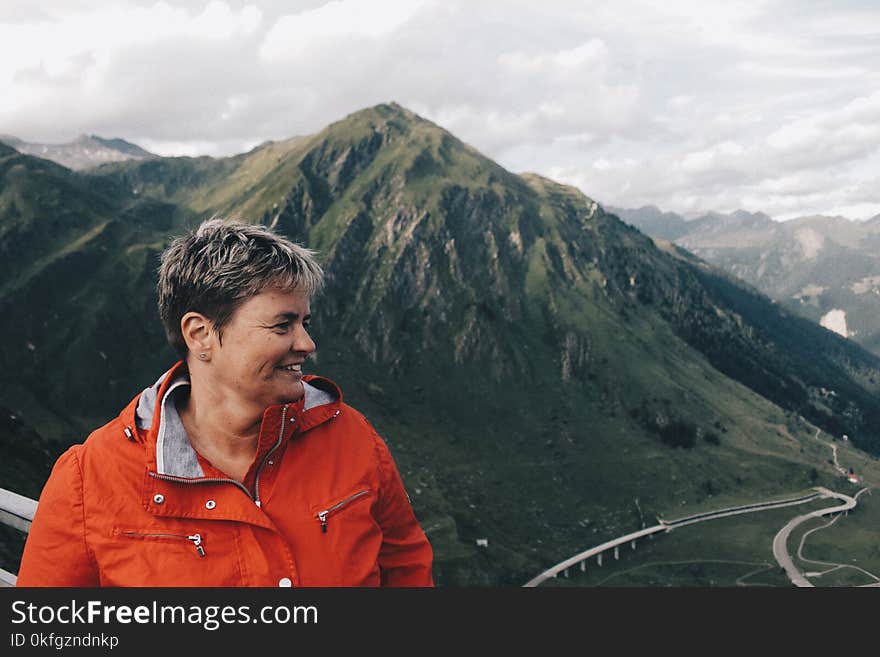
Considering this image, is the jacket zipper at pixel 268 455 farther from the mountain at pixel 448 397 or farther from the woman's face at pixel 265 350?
the mountain at pixel 448 397

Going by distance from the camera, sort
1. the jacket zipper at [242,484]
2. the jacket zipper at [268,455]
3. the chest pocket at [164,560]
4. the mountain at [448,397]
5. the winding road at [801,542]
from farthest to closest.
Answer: the mountain at [448,397] → the winding road at [801,542] → the jacket zipper at [268,455] → the jacket zipper at [242,484] → the chest pocket at [164,560]

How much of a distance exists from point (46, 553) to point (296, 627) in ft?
7.14

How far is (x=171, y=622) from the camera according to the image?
515 centimetres

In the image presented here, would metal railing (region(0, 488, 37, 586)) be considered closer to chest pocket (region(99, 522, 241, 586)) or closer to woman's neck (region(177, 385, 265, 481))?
chest pocket (region(99, 522, 241, 586))

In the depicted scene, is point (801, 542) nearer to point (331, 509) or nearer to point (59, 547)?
point (331, 509)

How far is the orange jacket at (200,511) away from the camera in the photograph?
5.30 metres

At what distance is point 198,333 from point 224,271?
702 mm

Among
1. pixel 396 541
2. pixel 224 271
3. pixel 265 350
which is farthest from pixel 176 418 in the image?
pixel 396 541

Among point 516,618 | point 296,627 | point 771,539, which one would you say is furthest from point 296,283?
point 771,539

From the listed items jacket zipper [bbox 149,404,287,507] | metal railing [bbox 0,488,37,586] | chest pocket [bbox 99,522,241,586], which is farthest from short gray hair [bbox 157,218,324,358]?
metal railing [bbox 0,488,37,586]

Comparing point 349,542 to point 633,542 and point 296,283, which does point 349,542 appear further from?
point 633,542

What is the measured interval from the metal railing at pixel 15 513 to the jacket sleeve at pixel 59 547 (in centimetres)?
94

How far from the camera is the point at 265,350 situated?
5.86 meters

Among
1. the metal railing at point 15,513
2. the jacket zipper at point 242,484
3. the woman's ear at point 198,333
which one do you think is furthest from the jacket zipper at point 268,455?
the metal railing at point 15,513
